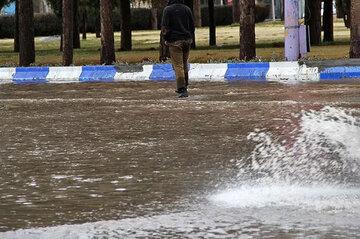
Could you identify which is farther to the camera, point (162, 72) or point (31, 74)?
point (31, 74)

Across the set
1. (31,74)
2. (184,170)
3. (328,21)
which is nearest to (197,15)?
(328,21)

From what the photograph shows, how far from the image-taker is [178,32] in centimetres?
1834

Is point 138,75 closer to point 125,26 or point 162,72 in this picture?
point 162,72

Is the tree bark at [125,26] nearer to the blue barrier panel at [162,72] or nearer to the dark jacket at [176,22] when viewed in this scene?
the blue barrier panel at [162,72]

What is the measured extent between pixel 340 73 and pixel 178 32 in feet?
19.2

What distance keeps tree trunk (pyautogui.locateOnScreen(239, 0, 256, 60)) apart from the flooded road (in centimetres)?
1142

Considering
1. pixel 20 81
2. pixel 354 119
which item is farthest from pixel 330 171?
pixel 20 81

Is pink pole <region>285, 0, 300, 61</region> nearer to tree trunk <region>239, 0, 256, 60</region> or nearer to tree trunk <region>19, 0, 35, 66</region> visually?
tree trunk <region>239, 0, 256, 60</region>

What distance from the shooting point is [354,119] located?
12.6 m

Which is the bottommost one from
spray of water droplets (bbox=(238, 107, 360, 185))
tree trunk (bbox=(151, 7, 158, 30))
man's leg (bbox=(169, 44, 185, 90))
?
spray of water droplets (bbox=(238, 107, 360, 185))

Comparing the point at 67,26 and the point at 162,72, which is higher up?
the point at 67,26

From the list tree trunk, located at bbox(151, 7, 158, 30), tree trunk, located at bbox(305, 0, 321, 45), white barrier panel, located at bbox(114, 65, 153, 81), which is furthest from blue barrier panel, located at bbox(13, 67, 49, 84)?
tree trunk, located at bbox(151, 7, 158, 30)

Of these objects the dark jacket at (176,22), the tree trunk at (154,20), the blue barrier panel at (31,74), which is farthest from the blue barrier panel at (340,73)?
the tree trunk at (154,20)

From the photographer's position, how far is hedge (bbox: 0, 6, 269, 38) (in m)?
75.0
